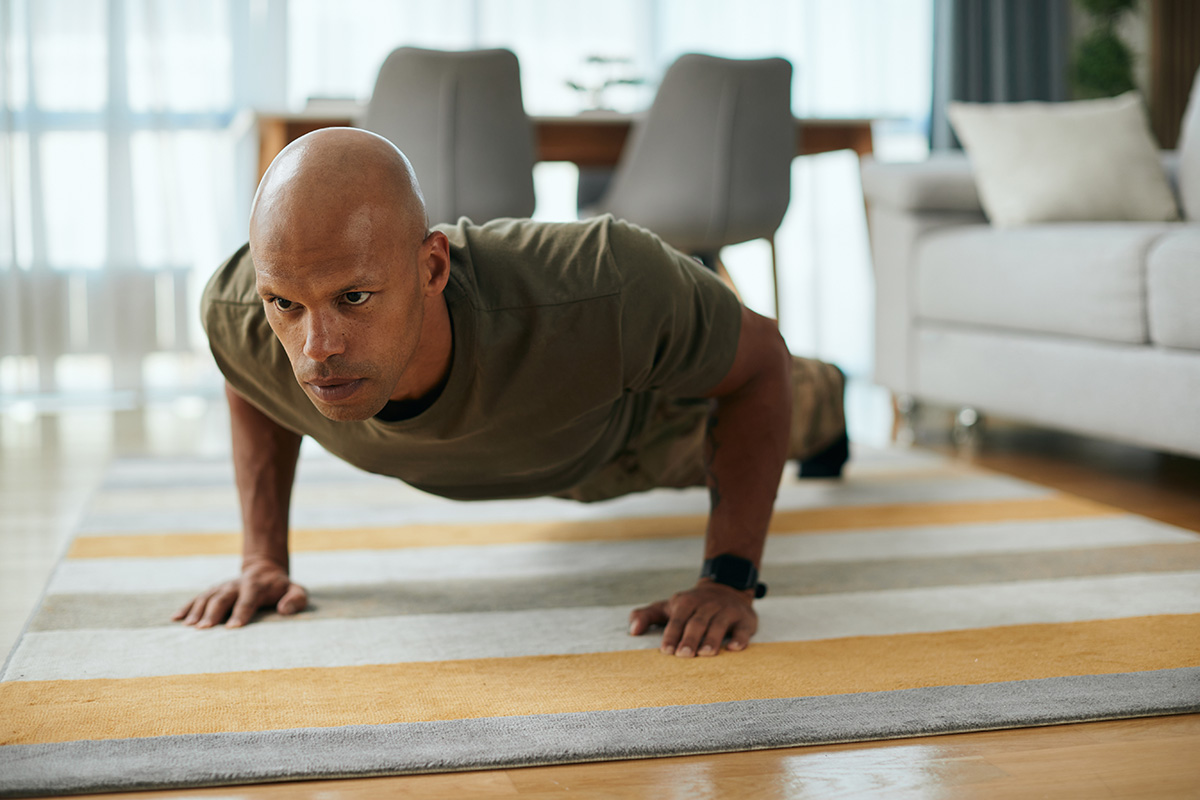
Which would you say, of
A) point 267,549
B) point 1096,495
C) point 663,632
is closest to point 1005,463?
point 1096,495

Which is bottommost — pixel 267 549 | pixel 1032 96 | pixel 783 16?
pixel 267 549

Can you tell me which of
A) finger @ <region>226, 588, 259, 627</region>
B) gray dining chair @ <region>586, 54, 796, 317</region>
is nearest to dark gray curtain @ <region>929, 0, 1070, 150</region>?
gray dining chair @ <region>586, 54, 796, 317</region>

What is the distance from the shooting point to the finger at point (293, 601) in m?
1.38

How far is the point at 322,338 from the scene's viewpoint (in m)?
0.98

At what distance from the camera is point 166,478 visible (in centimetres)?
230

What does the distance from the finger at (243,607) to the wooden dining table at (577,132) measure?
5.76 feet

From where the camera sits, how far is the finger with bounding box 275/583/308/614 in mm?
1375

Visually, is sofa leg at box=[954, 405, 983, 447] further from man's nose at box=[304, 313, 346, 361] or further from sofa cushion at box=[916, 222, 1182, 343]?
man's nose at box=[304, 313, 346, 361]

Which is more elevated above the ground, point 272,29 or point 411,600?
point 272,29

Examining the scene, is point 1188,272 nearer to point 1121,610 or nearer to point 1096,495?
point 1096,495

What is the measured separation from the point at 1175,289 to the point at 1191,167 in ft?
3.05

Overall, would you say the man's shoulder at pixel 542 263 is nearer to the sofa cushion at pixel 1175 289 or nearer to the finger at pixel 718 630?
the finger at pixel 718 630

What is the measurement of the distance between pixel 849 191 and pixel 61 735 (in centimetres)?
387

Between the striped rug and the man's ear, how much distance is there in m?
0.40
